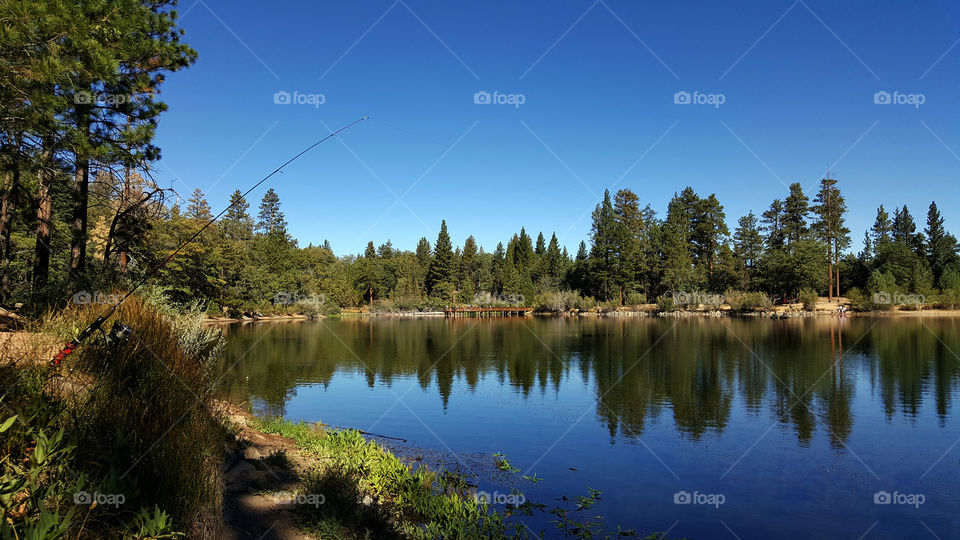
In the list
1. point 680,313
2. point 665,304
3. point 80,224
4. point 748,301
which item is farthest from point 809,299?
point 80,224

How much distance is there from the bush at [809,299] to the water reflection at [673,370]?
61.0 ft

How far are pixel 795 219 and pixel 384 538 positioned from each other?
7706 cm

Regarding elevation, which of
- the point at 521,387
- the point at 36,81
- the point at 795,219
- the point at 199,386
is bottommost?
the point at 521,387

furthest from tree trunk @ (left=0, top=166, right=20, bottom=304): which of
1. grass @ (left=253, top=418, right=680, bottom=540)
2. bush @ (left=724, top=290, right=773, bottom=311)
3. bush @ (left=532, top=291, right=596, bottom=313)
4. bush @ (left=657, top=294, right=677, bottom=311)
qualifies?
bush @ (left=724, top=290, right=773, bottom=311)

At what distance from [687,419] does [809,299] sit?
2145 inches

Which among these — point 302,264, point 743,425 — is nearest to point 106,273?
point 743,425

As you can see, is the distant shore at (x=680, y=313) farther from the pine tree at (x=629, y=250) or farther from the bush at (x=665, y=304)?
the pine tree at (x=629, y=250)

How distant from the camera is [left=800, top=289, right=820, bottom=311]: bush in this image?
192 ft

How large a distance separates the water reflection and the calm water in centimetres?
12

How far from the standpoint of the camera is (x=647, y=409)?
1584cm

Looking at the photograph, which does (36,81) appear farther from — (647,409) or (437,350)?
(437,350)

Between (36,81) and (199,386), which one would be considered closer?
(199,386)

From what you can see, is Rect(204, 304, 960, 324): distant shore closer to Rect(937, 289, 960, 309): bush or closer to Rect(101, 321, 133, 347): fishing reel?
Rect(937, 289, 960, 309): bush

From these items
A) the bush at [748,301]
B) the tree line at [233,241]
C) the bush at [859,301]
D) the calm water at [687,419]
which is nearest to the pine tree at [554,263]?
the tree line at [233,241]
